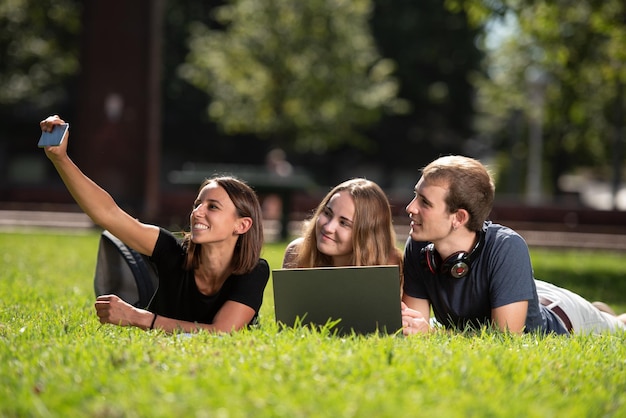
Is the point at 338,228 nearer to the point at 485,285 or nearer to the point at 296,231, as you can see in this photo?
the point at 485,285

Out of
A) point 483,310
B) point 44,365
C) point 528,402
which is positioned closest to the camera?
point 528,402

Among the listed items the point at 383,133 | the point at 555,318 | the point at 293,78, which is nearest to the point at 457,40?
the point at 383,133

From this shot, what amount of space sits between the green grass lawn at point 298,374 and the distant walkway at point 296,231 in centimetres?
1263

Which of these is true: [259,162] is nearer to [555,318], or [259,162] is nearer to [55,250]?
[55,250]

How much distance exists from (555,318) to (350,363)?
237 centimetres

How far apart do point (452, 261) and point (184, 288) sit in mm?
1610

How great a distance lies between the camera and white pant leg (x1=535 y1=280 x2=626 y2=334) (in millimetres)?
5883

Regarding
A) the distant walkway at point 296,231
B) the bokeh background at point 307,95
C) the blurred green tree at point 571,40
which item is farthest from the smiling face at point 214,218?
the distant walkway at point 296,231

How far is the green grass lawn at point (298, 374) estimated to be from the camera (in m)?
3.11

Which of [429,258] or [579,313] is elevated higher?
[429,258]

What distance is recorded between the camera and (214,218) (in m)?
5.23

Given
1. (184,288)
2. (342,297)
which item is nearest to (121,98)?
(184,288)

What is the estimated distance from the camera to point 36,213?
2016 cm

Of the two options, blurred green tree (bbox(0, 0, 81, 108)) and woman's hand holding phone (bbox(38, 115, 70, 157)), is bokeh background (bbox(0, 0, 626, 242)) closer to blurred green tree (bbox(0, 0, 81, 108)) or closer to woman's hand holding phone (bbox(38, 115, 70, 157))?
blurred green tree (bbox(0, 0, 81, 108))
